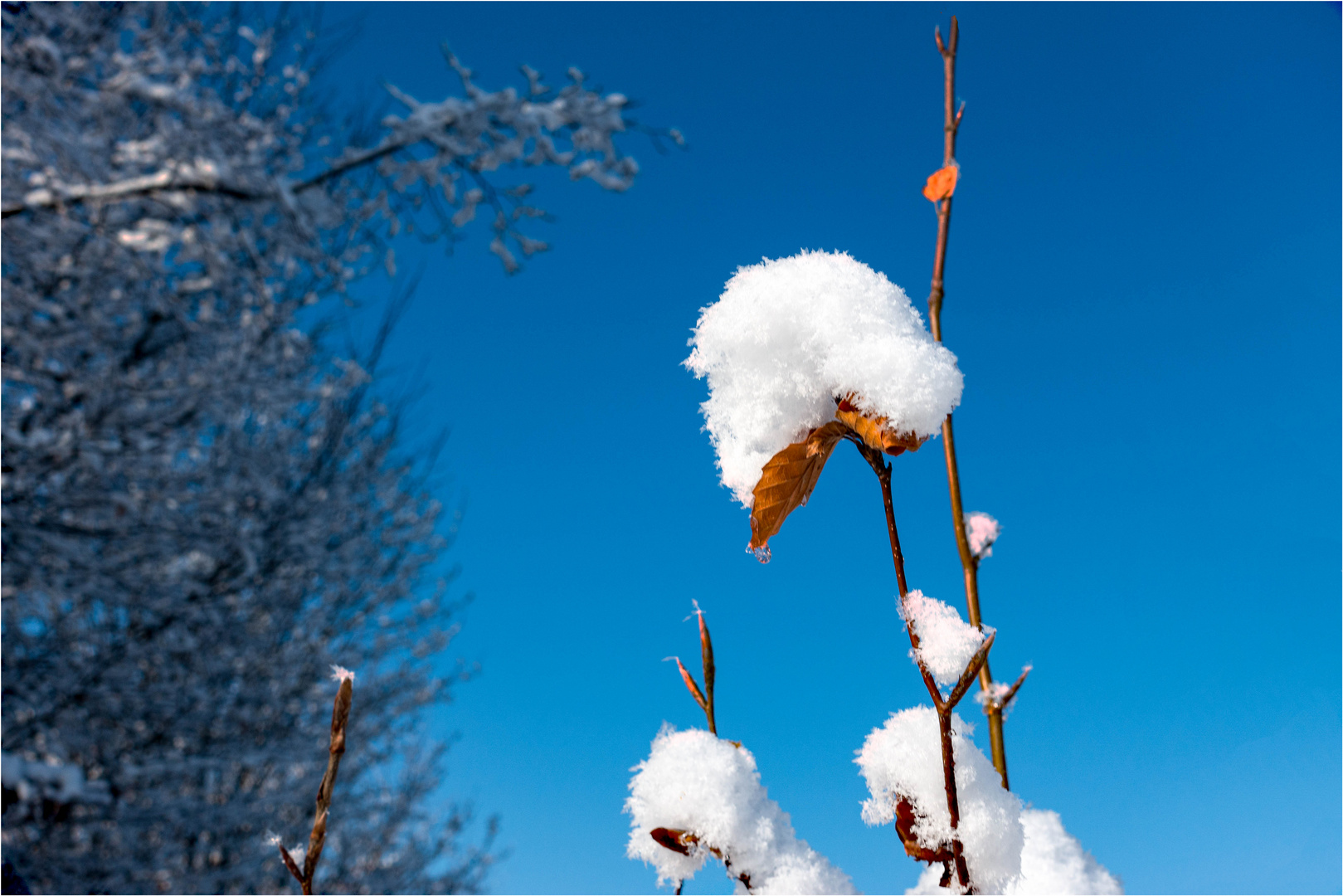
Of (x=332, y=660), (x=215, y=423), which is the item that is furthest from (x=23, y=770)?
(x=332, y=660)

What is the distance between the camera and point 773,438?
0.40 meters

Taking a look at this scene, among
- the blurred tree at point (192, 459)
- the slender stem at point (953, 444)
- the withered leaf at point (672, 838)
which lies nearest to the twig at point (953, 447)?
the slender stem at point (953, 444)

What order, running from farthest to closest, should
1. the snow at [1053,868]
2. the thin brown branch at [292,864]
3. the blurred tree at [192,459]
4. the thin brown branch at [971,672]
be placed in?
→ 1. the blurred tree at [192,459]
2. the snow at [1053,868]
3. the thin brown branch at [292,864]
4. the thin brown branch at [971,672]

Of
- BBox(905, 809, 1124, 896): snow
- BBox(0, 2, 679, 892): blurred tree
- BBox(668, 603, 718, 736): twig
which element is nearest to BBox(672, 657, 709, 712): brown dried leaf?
BBox(668, 603, 718, 736): twig

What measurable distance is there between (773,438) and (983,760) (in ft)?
0.63

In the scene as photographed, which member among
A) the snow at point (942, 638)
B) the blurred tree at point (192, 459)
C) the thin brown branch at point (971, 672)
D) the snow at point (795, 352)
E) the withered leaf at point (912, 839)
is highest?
the blurred tree at point (192, 459)

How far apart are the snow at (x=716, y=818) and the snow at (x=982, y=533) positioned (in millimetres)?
336

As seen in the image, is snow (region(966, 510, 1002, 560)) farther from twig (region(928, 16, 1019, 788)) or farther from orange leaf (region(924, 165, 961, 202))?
orange leaf (region(924, 165, 961, 202))

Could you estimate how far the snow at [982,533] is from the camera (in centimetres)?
74

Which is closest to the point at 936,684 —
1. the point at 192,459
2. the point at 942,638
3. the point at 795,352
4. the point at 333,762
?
the point at 942,638

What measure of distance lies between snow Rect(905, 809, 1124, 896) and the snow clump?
0.95 ft

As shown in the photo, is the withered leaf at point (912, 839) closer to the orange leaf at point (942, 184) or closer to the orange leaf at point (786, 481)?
the orange leaf at point (786, 481)

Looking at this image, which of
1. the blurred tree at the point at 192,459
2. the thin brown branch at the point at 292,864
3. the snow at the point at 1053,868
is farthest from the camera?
the blurred tree at the point at 192,459

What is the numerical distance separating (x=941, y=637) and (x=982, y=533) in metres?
0.45
